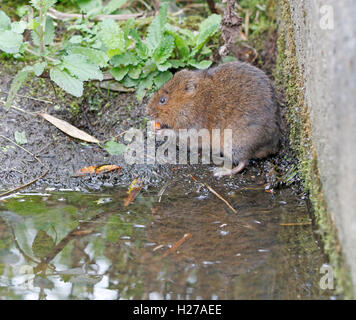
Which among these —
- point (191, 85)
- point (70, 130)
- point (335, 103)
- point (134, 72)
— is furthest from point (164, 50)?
point (335, 103)

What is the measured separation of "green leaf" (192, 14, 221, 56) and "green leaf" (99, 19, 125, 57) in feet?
2.58

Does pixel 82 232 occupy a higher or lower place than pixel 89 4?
lower

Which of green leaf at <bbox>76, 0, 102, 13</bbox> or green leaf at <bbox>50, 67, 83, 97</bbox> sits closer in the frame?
green leaf at <bbox>50, 67, 83, 97</bbox>

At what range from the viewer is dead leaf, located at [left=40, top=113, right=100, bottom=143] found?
16.2 ft

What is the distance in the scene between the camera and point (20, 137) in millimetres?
4883

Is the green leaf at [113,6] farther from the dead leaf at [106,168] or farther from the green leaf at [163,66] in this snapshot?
the dead leaf at [106,168]

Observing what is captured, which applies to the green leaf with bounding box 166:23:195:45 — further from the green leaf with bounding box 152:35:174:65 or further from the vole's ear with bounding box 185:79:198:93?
the vole's ear with bounding box 185:79:198:93

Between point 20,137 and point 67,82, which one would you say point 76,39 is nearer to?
point 67,82

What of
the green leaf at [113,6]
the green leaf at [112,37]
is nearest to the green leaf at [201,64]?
the green leaf at [112,37]

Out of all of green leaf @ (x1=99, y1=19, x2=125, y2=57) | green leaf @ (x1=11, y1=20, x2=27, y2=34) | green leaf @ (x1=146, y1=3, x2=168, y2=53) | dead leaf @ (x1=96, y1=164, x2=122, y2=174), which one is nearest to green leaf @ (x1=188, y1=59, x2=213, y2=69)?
green leaf @ (x1=146, y1=3, x2=168, y2=53)

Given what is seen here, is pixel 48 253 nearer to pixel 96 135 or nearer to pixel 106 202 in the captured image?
pixel 106 202

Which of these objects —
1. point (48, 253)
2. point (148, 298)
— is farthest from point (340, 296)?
point (48, 253)

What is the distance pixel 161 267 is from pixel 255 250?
66cm

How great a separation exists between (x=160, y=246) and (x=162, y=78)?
7.91 ft
